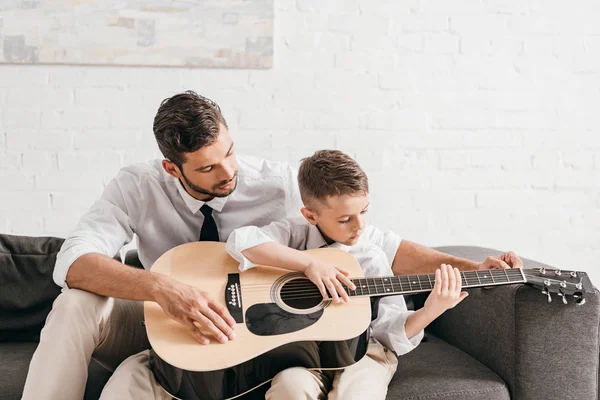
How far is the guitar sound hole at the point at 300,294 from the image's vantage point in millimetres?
1667

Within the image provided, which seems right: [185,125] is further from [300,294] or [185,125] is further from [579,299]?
[579,299]

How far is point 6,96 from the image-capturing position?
8.45 feet

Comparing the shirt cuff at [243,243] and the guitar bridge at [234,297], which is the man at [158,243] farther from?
the shirt cuff at [243,243]

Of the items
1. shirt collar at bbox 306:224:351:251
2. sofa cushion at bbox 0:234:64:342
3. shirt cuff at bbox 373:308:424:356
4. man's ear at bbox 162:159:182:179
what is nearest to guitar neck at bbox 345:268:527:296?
shirt cuff at bbox 373:308:424:356

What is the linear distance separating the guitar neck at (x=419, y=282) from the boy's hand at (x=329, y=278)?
0.09ft

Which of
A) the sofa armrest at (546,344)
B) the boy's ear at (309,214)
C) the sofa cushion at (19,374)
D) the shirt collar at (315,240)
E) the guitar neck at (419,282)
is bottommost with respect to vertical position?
the sofa cushion at (19,374)

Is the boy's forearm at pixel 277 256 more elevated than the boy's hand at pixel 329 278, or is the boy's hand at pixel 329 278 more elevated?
the boy's forearm at pixel 277 256

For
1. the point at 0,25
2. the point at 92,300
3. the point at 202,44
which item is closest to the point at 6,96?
the point at 0,25

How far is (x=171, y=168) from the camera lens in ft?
6.36

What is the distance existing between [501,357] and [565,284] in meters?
0.29

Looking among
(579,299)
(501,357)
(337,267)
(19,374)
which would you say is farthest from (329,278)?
(19,374)

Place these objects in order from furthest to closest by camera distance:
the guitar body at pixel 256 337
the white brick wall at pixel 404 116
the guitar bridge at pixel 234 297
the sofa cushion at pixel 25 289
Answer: the white brick wall at pixel 404 116 → the sofa cushion at pixel 25 289 → the guitar bridge at pixel 234 297 → the guitar body at pixel 256 337

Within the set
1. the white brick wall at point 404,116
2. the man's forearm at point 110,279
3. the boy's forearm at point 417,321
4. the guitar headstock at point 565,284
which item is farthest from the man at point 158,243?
the white brick wall at point 404,116

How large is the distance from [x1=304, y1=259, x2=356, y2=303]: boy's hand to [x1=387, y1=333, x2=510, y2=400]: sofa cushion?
1.00 ft
